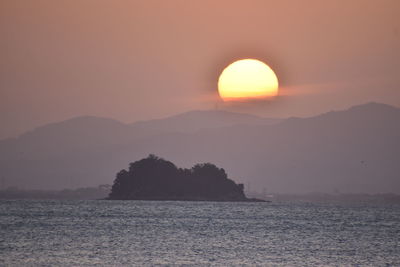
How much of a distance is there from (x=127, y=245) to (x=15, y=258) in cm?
1589

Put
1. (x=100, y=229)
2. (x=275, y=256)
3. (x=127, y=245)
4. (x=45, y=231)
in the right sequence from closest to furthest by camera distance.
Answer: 1. (x=275, y=256)
2. (x=127, y=245)
3. (x=45, y=231)
4. (x=100, y=229)

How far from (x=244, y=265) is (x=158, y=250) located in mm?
11400

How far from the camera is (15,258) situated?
6269 centimetres

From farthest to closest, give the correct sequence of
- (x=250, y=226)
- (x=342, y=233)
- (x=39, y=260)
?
(x=250, y=226)
(x=342, y=233)
(x=39, y=260)

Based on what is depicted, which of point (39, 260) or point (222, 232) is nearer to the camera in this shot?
point (39, 260)

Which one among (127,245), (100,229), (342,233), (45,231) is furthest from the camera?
(342,233)

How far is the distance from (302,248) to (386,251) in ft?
26.0

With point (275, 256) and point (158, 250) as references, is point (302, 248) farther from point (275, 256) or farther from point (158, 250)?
point (158, 250)

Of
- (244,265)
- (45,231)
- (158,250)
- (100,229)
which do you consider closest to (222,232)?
(100,229)

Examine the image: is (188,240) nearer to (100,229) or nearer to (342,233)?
(100,229)

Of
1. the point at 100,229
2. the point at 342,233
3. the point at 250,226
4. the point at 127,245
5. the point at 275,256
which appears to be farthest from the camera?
the point at 250,226

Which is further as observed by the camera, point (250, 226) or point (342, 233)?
point (250, 226)

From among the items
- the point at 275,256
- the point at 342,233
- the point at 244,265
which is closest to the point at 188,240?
the point at 275,256

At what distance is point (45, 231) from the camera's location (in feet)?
303
